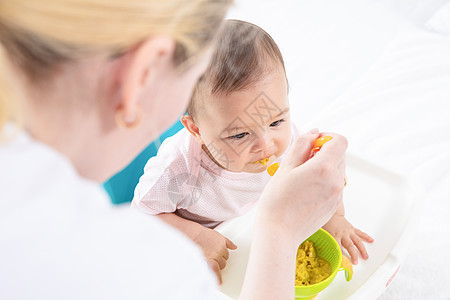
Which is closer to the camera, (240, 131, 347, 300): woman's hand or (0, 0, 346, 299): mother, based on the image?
(0, 0, 346, 299): mother

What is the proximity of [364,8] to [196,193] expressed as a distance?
4.33ft

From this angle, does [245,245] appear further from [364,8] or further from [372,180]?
[364,8]

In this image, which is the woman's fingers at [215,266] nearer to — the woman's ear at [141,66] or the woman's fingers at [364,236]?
the woman's fingers at [364,236]

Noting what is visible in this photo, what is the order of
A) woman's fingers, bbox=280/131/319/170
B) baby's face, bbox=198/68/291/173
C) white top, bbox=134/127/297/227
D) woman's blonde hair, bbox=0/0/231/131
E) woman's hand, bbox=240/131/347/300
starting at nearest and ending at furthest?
woman's blonde hair, bbox=0/0/231/131, woman's hand, bbox=240/131/347/300, woman's fingers, bbox=280/131/319/170, baby's face, bbox=198/68/291/173, white top, bbox=134/127/297/227

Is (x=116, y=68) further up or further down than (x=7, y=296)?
further up

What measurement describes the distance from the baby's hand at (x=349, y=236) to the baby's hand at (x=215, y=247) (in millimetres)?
185

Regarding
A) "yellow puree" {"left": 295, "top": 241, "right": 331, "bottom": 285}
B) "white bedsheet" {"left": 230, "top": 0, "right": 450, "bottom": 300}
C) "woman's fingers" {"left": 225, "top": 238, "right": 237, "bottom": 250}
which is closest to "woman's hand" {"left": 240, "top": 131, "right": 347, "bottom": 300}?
"yellow puree" {"left": 295, "top": 241, "right": 331, "bottom": 285}

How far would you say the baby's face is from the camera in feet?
2.66

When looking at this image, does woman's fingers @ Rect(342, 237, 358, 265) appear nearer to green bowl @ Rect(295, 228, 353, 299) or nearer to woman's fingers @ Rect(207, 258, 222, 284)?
green bowl @ Rect(295, 228, 353, 299)

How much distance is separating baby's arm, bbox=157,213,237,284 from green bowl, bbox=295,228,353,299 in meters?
0.15

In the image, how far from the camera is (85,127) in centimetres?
44

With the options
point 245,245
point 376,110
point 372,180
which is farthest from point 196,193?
point 376,110

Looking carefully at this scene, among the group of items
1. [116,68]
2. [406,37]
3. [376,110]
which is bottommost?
[376,110]

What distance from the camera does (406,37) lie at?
1660 millimetres
